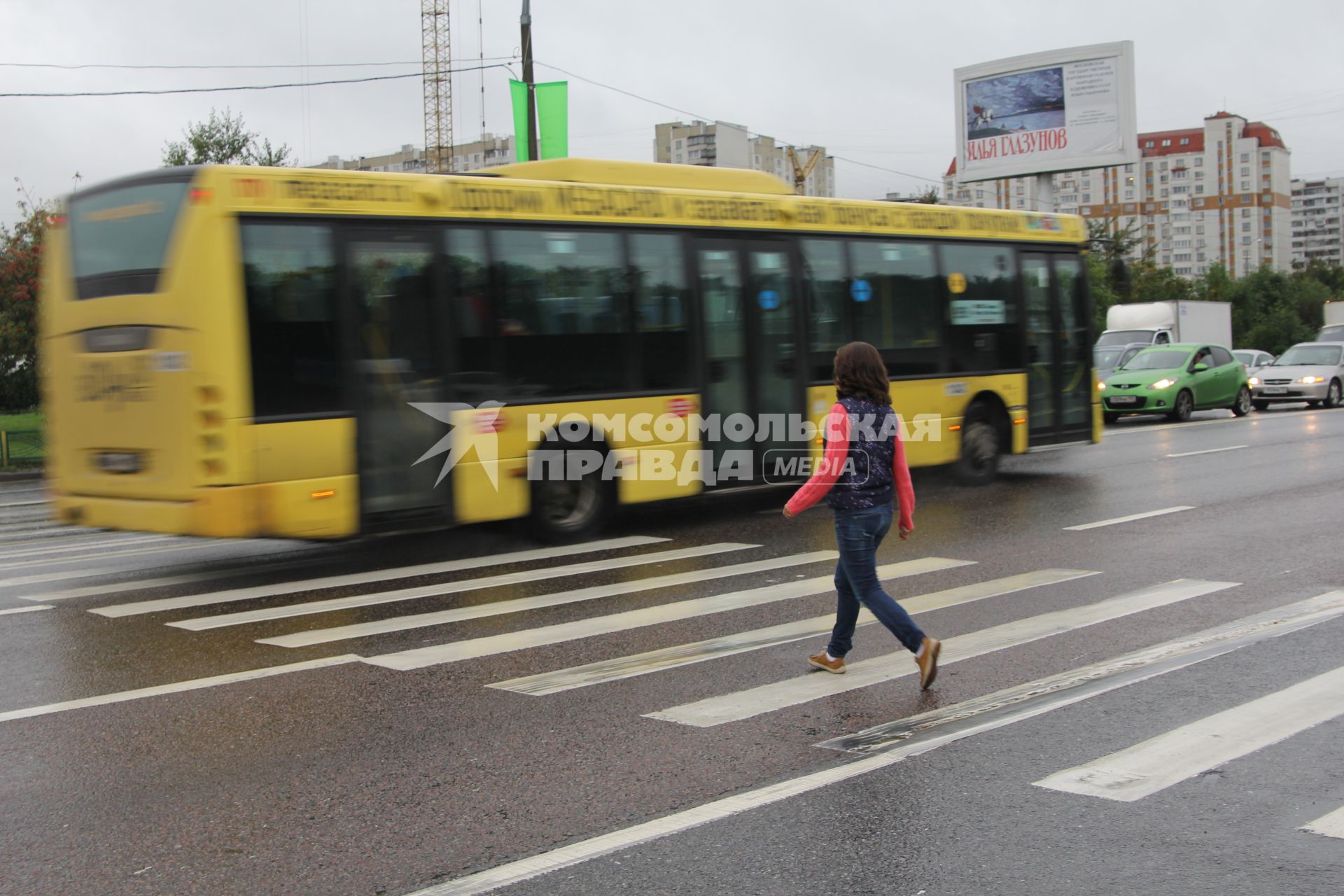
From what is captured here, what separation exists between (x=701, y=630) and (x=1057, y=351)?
9837 mm

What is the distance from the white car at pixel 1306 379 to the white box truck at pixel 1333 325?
531 cm

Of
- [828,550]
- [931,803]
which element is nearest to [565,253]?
[828,550]

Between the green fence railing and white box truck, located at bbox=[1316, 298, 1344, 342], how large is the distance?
111 feet

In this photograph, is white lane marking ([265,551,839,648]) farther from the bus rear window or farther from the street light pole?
the street light pole

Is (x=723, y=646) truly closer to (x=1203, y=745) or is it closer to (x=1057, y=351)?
(x=1203, y=745)

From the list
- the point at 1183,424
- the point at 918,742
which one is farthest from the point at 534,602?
the point at 1183,424

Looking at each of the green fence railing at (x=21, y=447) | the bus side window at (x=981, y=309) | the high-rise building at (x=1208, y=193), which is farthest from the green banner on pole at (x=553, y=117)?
the high-rise building at (x=1208, y=193)

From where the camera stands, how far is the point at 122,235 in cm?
949

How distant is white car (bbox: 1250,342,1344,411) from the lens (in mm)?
31734

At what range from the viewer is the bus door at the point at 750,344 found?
12.4 metres

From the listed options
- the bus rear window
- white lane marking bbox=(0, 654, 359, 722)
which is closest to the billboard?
the bus rear window

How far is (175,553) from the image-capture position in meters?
11.7

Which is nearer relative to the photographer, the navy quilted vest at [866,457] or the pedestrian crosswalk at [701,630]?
the pedestrian crosswalk at [701,630]

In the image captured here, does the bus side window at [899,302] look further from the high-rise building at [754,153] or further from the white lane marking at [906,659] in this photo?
the high-rise building at [754,153]
